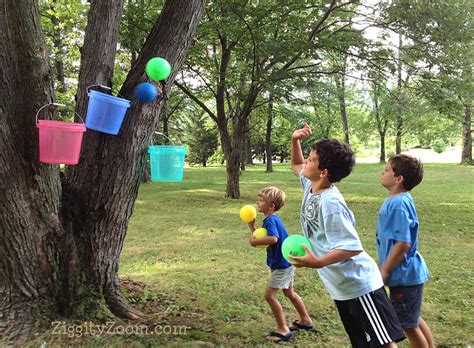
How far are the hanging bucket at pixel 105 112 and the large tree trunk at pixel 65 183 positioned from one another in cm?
37

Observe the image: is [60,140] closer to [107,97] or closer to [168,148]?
[107,97]

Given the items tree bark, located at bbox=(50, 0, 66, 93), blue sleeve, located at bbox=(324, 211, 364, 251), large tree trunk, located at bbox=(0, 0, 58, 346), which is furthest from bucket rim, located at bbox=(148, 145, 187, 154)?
tree bark, located at bbox=(50, 0, 66, 93)

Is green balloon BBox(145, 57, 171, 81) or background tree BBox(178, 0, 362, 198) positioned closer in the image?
green balloon BBox(145, 57, 171, 81)

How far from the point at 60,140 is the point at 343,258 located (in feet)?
6.31

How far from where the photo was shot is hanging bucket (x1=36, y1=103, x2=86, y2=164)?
2565mm

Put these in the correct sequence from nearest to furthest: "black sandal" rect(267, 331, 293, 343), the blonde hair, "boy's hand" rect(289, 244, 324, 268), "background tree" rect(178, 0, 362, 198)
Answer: "boy's hand" rect(289, 244, 324, 268) → "black sandal" rect(267, 331, 293, 343) → the blonde hair → "background tree" rect(178, 0, 362, 198)

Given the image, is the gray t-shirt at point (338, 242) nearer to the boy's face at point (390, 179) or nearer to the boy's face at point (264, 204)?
the boy's face at point (390, 179)

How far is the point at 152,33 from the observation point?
11.3ft

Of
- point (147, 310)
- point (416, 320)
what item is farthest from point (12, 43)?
point (416, 320)

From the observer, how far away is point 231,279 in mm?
5230

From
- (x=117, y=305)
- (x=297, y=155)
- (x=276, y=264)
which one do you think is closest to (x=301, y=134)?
(x=297, y=155)

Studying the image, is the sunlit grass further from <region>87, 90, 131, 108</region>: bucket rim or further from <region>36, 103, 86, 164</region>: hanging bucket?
<region>87, 90, 131, 108</region>: bucket rim

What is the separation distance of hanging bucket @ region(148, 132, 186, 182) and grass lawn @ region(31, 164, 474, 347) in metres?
1.34

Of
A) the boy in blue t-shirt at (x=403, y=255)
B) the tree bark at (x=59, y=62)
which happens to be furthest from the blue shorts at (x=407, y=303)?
the tree bark at (x=59, y=62)
